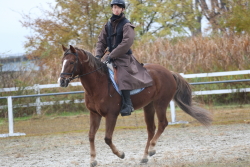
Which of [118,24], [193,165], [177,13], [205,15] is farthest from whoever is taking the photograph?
[205,15]

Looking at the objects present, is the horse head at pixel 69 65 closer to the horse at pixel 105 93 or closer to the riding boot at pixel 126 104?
the horse at pixel 105 93

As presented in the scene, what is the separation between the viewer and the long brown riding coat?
6602 millimetres

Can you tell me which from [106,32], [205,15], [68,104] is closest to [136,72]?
[106,32]

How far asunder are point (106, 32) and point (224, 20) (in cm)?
1789

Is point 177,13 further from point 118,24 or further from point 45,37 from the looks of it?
point 118,24

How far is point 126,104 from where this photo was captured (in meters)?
6.66

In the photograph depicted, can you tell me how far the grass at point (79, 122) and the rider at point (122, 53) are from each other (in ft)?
16.5

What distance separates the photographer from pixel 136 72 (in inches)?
273

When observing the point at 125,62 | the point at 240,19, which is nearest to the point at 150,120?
the point at 125,62

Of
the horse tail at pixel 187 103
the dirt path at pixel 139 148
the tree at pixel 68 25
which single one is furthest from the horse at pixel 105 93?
the tree at pixel 68 25

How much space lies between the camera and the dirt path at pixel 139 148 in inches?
270

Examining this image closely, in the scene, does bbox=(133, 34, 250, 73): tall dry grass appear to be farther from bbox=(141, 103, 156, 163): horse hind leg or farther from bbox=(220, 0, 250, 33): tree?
bbox=(141, 103, 156, 163): horse hind leg

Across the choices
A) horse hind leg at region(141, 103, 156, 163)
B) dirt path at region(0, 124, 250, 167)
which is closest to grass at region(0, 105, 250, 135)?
dirt path at region(0, 124, 250, 167)

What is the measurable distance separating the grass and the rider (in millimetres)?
5017
